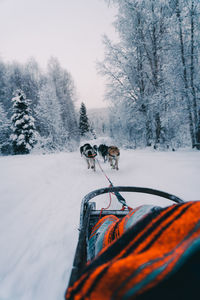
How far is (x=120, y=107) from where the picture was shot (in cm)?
1098

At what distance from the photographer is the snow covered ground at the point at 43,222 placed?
1287mm

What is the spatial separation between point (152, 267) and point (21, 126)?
57.9 feet

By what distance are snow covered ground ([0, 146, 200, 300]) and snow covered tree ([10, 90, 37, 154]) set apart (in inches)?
498

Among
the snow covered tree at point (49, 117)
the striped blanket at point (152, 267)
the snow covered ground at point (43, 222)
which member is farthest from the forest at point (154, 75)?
the striped blanket at point (152, 267)

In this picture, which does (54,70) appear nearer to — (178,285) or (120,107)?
(120,107)

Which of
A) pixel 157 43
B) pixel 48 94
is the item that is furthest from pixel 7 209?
pixel 48 94

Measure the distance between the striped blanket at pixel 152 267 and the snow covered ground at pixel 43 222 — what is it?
1292 mm

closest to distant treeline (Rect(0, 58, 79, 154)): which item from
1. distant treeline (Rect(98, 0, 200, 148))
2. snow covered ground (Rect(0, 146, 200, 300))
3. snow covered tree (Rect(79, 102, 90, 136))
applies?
snow covered tree (Rect(79, 102, 90, 136))

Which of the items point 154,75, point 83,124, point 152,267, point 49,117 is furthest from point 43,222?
point 83,124

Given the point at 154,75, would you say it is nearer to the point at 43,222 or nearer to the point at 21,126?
the point at 43,222

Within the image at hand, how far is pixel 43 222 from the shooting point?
218cm

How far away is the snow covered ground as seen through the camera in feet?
4.22

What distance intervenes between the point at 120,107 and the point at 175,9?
6.02 meters

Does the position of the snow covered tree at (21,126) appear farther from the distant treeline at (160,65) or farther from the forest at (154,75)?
the distant treeline at (160,65)
